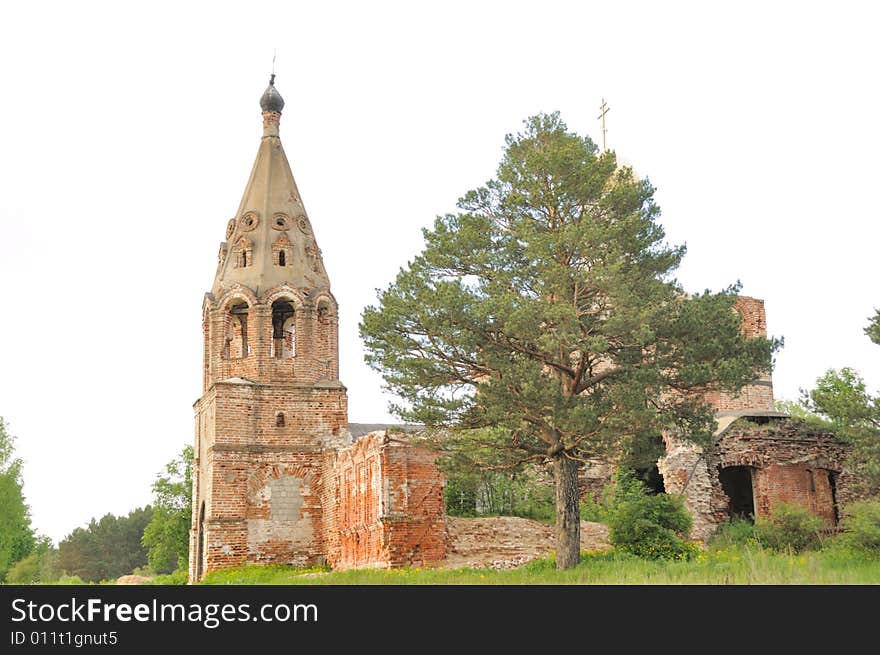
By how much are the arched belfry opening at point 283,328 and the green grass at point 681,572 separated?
339 inches

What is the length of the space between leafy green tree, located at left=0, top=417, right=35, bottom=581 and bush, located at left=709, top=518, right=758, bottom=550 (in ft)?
98.5

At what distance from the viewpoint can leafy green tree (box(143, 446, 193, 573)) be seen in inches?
1510

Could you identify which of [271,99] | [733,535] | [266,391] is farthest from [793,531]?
[271,99]

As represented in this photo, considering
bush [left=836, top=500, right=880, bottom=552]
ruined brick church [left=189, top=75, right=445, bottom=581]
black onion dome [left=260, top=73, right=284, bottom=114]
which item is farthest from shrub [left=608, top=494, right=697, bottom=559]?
black onion dome [left=260, top=73, right=284, bottom=114]

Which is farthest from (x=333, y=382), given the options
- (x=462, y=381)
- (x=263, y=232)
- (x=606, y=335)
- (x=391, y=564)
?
(x=606, y=335)

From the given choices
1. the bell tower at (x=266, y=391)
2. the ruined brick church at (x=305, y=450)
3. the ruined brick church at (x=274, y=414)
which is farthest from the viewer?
the bell tower at (x=266, y=391)

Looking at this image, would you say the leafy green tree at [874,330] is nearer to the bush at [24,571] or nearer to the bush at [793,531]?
the bush at [793,531]

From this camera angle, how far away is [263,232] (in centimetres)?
2794

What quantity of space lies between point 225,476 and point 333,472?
2.76 m

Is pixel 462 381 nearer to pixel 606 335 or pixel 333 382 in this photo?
pixel 606 335

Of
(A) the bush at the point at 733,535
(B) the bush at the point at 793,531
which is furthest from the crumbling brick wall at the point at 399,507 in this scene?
(B) the bush at the point at 793,531

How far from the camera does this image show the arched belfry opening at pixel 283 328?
27.5 metres

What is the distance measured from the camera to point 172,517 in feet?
127

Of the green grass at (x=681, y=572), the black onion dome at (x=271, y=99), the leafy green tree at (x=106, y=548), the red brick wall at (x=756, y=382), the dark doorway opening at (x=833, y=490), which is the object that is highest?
the black onion dome at (x=271, y=99)
